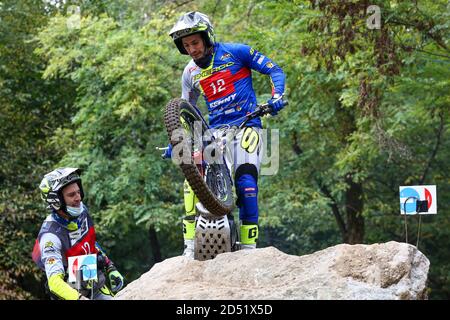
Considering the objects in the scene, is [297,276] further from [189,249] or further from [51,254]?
[51,254]

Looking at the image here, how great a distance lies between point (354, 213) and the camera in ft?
73.9

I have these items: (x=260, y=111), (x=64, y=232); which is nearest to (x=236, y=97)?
(x=260, y=111)

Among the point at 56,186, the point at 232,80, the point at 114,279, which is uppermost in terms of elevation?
the point at 232,80

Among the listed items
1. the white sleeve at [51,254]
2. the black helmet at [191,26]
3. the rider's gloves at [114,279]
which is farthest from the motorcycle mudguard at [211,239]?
the black helmet at [191,26]

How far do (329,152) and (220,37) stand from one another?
13.3ft

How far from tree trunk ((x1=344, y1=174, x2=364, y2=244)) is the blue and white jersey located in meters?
13.1

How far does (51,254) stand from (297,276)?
7.25 feet

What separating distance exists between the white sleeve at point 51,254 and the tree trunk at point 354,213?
13982 mm

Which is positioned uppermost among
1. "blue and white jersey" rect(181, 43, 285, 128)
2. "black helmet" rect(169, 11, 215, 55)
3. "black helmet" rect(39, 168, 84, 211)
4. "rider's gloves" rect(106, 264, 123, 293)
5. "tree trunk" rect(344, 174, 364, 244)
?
"black helmet" rect(169, 11, 215, 55)

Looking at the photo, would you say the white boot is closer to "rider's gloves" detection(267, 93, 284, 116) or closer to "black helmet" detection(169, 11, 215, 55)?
"rider's gloves" detection(267, 93, 284, 116)

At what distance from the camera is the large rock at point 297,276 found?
20.2 feet

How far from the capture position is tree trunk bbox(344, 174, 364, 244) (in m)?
22.0

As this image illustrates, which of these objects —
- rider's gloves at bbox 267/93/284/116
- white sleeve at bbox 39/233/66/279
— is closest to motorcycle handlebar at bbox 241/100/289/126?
rider's gloves at bbox 267/93/284/116

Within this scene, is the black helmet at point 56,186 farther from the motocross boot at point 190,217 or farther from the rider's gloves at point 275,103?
the rider's gloves at point 275,103
